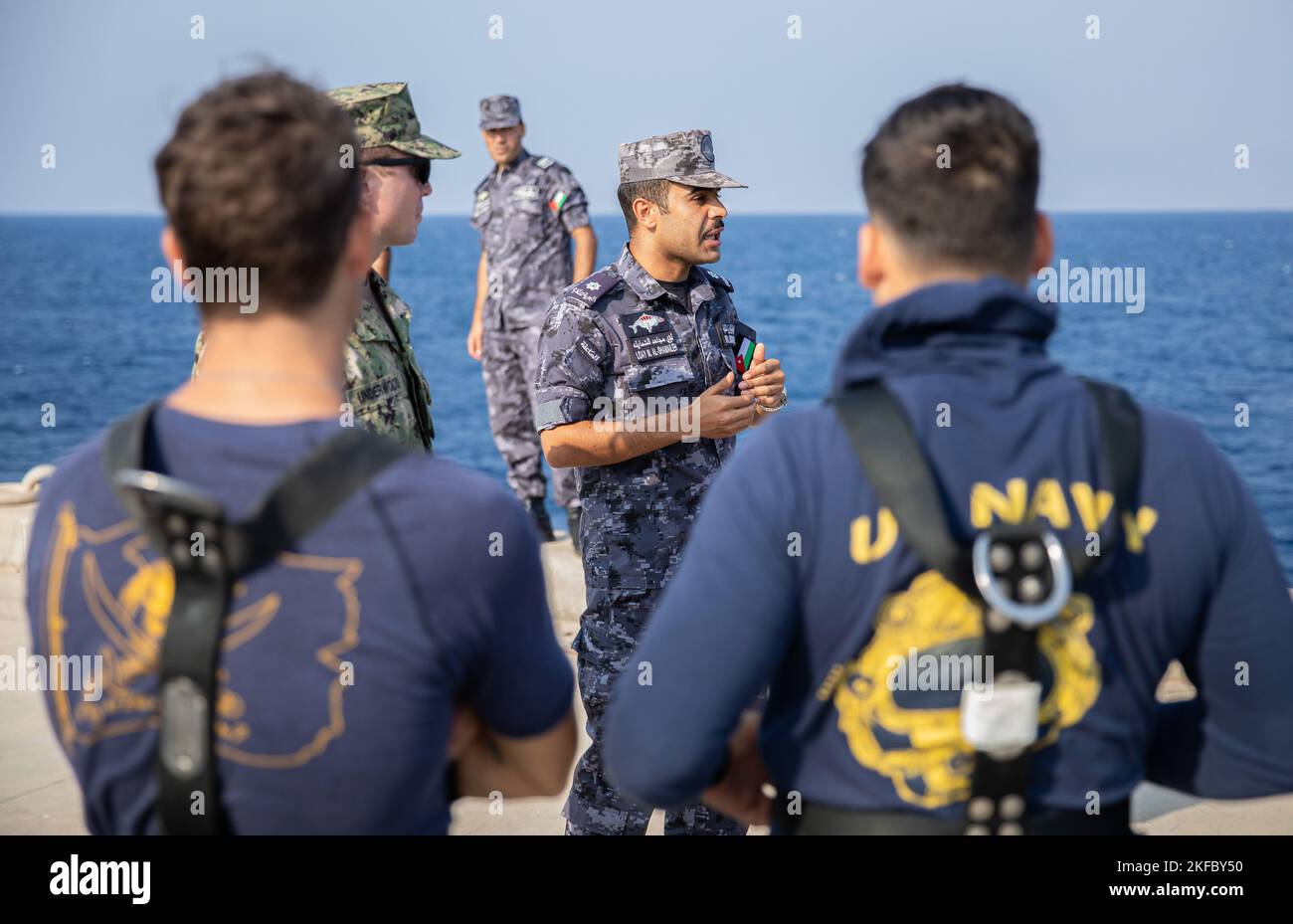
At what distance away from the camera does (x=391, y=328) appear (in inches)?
137

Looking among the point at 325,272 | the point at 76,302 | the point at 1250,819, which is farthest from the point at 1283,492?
the point at 76,302

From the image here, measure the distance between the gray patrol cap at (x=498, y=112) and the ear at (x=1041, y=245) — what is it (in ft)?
21.5

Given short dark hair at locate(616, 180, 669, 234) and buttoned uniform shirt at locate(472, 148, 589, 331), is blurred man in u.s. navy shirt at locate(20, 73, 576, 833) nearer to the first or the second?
short dark hair at locate(616, 180, 669, 234)

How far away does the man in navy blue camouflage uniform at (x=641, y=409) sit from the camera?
388 cm

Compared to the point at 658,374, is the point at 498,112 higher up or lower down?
higher up

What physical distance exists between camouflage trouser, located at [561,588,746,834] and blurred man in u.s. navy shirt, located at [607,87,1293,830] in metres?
2.09

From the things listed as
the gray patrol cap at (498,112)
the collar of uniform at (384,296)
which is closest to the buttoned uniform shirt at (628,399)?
the collar of uniform at (384,296)

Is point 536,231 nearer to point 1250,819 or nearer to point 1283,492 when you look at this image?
point 1250,819

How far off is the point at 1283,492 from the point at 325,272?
24.1 meters

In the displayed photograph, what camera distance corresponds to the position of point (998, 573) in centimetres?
165

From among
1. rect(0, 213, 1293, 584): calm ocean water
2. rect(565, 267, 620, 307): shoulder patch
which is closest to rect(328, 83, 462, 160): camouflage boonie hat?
rect(565, 267, 620, 307): shoulder patch

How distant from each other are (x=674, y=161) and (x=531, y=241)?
3.90 meters

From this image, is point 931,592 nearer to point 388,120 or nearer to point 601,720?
point 388,120

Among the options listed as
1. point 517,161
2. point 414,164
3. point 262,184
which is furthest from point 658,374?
point 517,161
